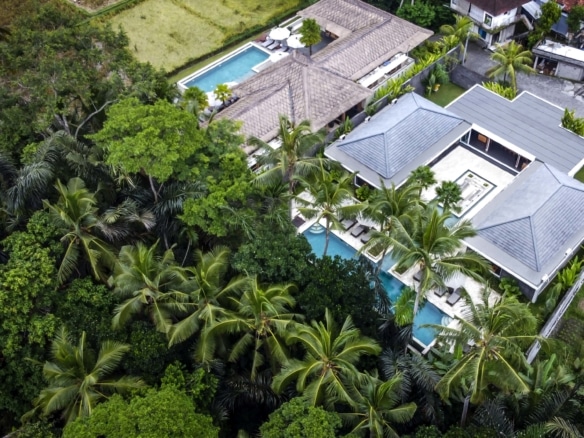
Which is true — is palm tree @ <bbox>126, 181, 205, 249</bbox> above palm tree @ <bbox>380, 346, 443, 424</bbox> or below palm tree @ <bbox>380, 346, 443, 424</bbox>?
above

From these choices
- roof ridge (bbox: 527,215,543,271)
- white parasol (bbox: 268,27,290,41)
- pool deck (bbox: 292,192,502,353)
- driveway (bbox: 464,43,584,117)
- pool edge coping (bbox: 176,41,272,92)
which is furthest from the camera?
white parasol (bbox: 268,27,290,41)

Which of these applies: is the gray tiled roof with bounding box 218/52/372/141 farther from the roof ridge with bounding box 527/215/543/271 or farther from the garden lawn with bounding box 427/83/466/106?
the roof ridge with bounding box 527/215/543/271

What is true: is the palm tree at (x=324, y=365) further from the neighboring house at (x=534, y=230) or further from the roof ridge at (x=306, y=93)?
the roof ridge at (x=306, y=93)

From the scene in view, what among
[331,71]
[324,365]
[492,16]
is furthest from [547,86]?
[324,365]

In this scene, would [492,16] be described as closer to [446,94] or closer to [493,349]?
[446,94]

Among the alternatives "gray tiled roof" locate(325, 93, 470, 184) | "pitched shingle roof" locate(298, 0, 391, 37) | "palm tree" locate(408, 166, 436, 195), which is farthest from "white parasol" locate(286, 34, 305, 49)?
"palm tree" locate(408, 166, 436, 195)

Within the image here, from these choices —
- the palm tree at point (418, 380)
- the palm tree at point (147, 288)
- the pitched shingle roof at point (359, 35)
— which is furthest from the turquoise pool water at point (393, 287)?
the pitched shingle roof at point (359, 35)
